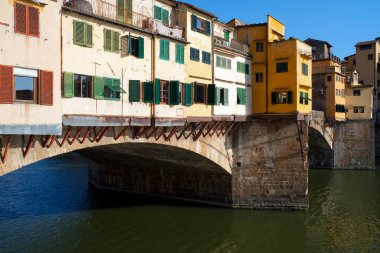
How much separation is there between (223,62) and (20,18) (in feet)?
61.2

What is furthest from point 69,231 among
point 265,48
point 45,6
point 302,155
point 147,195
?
point 265,48

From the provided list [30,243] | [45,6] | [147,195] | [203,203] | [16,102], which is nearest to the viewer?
[16,102]

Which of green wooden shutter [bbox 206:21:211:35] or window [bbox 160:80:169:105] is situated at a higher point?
Answer: green wooden shutter [bbox 206:21:211:35]

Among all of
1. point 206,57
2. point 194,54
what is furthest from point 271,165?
point 194,54

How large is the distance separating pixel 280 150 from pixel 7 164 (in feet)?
77.9

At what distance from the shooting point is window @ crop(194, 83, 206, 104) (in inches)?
1129

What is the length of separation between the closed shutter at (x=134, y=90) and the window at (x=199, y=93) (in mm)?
6274

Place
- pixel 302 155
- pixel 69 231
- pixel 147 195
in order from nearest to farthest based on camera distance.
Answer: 1. pixel 69 231
2. pixel 302 155
3. pixel 147 195

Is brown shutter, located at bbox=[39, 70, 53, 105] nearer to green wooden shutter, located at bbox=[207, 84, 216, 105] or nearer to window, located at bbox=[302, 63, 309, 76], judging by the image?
green wooden shutter, located at bbox=[207, 84, 216, 105]

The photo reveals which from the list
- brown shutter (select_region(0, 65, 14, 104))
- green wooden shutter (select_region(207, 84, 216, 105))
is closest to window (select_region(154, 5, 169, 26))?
green wooden shutter (select_region(207, 84, 216, 105))

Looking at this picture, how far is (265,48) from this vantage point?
35562 mm

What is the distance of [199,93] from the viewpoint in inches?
1151

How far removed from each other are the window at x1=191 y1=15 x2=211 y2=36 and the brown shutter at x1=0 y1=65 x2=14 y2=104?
15429 mm

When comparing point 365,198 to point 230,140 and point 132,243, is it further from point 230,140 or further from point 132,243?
point 132,243
